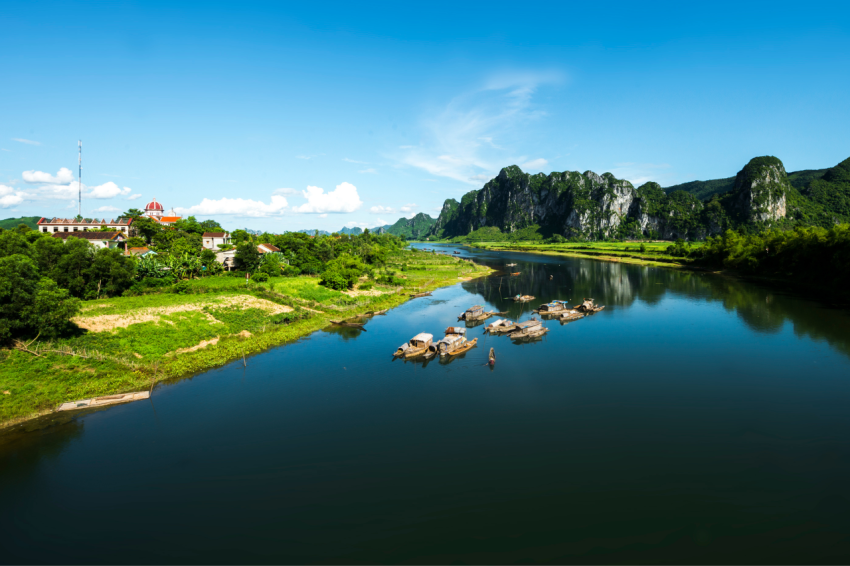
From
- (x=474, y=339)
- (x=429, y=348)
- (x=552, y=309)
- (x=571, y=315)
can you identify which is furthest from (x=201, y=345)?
(x=571, y=315)

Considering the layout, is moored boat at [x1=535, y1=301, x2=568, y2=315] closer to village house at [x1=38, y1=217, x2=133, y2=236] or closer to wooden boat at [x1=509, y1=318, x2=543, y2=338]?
wooden boat at [x1=509, y1=318, x2=543, y2=338]

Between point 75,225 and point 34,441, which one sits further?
point 75,225

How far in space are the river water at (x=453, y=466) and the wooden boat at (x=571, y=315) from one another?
1514cm

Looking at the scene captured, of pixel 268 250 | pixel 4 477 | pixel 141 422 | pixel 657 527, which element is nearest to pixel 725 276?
pixel 657 527

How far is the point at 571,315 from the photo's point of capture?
5347 cm

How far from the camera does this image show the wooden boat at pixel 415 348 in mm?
37559

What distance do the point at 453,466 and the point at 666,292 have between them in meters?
69.1

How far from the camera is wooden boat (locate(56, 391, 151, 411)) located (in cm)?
2606

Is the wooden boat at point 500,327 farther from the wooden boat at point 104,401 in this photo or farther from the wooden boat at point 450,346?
the wooden boat at point 104,401

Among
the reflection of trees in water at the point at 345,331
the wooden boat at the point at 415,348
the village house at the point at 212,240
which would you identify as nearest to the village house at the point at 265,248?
the village house at the point at 212,240

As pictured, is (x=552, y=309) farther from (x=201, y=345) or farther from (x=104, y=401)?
(x=104, y=401)

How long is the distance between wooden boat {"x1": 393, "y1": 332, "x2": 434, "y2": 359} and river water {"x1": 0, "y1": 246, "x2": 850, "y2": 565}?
4.59ft

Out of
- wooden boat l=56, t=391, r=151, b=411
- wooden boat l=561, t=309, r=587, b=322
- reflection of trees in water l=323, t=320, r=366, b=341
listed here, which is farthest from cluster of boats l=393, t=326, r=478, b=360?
wooden boat l=56, t=391, r=151, b=411

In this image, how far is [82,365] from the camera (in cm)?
2991
